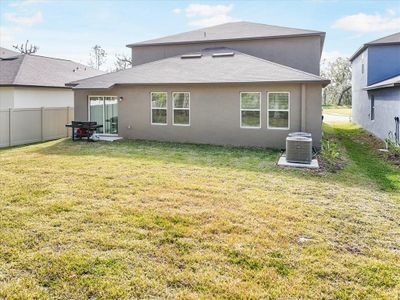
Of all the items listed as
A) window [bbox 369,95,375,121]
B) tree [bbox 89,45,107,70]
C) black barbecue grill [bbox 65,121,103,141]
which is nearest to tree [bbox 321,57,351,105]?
tree [bbox 89,45,107,70]

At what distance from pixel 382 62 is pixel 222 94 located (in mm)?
11882

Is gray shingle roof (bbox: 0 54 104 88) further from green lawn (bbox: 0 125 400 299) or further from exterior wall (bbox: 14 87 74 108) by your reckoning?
green lawn (bbox: 0 125 400 299)

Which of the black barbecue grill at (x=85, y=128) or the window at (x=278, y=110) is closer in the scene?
the window at (x=278, y=110)

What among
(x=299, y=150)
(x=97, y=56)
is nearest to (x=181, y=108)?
(x=299, y=150)

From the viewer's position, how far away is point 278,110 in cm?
1352

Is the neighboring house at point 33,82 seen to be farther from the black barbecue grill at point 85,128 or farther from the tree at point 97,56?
the tree at point 97,56

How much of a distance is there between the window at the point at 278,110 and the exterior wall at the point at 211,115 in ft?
0.55

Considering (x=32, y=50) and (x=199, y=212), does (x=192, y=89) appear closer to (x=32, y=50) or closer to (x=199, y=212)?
(x=199, y=212)

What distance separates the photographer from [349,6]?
22.4m

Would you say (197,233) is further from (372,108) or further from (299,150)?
(372,108)

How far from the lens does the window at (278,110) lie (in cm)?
1341

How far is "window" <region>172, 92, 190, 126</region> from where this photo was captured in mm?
14914

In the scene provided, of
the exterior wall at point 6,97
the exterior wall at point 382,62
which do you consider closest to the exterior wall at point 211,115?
the exterior wall at point 6,97

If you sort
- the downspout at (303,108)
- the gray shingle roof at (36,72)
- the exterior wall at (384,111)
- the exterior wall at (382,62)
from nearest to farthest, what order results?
the downspout at (303,108), the exterior wall at (384,111), the gray shingle roof at (36,72), the exterior wall at (382,62)
